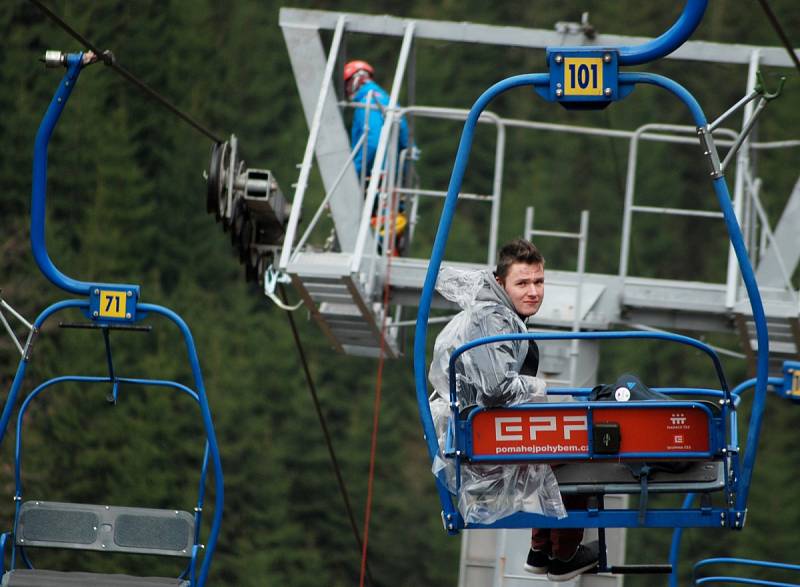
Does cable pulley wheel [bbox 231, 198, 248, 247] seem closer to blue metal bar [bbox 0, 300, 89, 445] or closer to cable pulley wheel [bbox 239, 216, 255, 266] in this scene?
cable pulley wheel [bbox 239, 216, 255, 266]

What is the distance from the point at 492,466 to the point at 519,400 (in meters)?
0.28

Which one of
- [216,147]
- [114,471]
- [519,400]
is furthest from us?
[114,471]

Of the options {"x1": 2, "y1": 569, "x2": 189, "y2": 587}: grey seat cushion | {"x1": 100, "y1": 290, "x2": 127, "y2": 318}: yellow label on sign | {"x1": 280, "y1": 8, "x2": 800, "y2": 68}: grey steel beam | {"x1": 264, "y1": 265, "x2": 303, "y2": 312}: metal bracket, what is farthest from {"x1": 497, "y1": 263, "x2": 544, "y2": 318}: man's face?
{"x1": 280, "y1": 8, "x2": 800, "y2": 68}: grey steel beam

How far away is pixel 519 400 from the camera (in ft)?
19.6

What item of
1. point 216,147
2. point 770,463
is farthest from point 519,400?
point 770,463

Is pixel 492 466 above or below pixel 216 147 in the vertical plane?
below

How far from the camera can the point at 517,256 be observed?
6.13 meters

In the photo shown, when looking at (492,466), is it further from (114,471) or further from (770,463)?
(770,463)

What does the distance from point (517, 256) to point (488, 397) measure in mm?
557

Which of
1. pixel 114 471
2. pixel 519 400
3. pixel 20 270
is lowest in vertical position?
pixel 519 400

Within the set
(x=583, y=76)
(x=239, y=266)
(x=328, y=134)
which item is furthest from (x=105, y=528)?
(x=239, y=266)

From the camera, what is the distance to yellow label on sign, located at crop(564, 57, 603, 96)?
19.7ft

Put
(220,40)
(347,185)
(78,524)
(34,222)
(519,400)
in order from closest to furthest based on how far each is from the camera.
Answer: (519,400)
(34,222)
(78,524)
(347,185)
(220,40)

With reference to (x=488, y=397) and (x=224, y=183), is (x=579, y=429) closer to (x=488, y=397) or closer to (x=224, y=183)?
(x=488, y=397)
